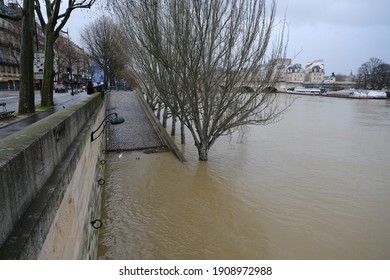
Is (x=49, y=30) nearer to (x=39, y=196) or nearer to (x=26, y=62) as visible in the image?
(x=26, y=62)

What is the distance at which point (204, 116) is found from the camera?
11914 millimetres

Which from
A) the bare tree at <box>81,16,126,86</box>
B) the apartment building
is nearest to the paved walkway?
the bare tree at <box>81,16,126,86</box>

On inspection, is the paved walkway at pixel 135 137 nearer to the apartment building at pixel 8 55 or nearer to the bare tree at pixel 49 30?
the bare tree at pixel 49 30

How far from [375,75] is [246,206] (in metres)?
96.3

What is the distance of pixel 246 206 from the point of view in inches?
356

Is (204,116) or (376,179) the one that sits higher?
(204,116)

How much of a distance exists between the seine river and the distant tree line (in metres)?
84.5

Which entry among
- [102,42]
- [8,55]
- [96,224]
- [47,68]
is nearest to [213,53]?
[96,224]

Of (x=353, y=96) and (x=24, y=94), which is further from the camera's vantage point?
(x=353, y=96)

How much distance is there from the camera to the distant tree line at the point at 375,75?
8600cm

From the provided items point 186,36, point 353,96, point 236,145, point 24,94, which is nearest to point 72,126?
point 186,36

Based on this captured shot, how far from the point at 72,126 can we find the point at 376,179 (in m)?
11.4

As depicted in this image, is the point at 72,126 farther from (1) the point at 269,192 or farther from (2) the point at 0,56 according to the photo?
(2) the point at 0,56

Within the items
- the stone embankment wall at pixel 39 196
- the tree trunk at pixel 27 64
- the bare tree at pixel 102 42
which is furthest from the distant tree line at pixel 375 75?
the stone embankment wall at pixel 39 196
